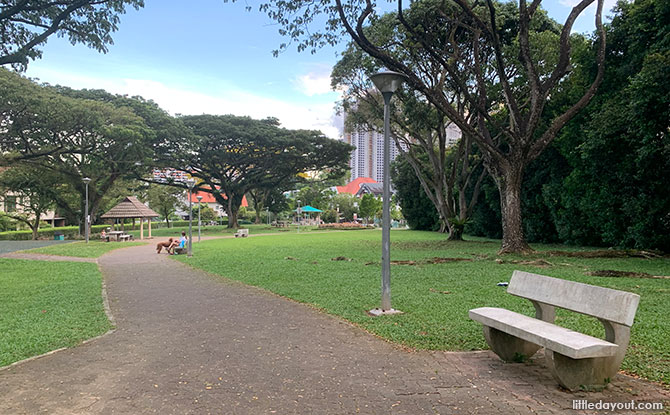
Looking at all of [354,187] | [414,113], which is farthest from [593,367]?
[354,187]

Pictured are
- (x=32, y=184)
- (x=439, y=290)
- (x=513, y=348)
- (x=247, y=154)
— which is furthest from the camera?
(x=247, y=154)

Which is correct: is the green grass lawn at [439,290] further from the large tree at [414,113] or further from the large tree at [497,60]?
the large tree at [414,113]

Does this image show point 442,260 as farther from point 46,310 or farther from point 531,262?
point 46,310

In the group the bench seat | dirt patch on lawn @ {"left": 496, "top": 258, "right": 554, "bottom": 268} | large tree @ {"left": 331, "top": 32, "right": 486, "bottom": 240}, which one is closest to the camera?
the bench seat

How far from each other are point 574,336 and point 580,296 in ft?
1.84

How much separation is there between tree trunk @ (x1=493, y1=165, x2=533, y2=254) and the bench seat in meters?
10.6

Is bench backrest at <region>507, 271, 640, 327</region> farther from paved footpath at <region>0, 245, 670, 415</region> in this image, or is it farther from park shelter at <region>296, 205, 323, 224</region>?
park shelter at <region>296, 205, 323, 224</region>

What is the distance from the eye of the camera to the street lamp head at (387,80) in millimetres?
6078

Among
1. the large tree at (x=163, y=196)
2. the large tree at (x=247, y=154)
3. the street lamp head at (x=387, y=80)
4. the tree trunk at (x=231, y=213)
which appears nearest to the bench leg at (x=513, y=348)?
the street lamp head at (x=387, y=80)

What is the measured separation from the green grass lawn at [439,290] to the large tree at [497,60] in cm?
313

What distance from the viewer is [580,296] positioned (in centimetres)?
387

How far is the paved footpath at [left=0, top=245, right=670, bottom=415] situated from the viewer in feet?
10.6

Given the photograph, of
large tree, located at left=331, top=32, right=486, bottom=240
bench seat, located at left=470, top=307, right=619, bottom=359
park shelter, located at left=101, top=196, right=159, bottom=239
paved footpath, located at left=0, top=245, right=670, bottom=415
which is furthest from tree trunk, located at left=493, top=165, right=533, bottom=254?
park shelter, located at left=101, top=196, right=159, bottom=239

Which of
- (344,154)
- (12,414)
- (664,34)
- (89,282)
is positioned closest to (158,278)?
(89,282)
